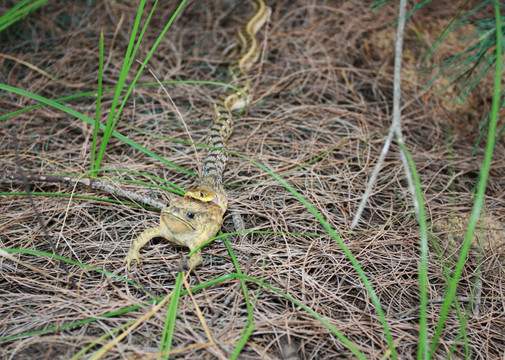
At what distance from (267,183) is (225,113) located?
0.89m

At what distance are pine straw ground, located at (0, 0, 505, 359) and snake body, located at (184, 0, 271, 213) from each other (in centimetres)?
12

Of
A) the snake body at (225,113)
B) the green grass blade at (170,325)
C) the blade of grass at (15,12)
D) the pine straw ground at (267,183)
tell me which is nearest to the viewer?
the green grass blade at (170,325)

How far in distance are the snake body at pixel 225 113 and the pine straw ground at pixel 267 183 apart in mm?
120

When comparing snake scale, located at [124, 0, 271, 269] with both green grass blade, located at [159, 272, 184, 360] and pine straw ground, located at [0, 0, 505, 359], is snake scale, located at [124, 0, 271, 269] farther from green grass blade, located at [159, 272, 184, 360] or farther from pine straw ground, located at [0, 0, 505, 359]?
green grass blade, located at [159, 272, 184, 360]

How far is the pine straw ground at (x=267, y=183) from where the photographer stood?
77.7 inches

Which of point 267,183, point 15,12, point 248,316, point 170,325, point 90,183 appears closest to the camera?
point 170,325

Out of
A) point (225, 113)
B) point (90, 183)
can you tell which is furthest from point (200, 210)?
point (225, 113)

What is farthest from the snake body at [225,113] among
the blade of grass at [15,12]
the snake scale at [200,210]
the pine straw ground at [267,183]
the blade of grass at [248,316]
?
the blade of grass at [15,12]

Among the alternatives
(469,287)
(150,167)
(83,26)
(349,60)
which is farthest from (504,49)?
(83,26)

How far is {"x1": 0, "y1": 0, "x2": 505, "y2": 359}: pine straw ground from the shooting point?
6.47ft

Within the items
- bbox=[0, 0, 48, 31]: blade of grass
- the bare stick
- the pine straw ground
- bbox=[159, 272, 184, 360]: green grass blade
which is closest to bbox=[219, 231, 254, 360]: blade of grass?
the pine straw ground

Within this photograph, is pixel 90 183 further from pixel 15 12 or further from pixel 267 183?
pixel 267 183

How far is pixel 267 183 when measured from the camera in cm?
285

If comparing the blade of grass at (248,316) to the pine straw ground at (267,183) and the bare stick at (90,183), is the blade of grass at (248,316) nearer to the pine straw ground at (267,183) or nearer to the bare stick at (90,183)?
the pine straw ground at (267,183)
